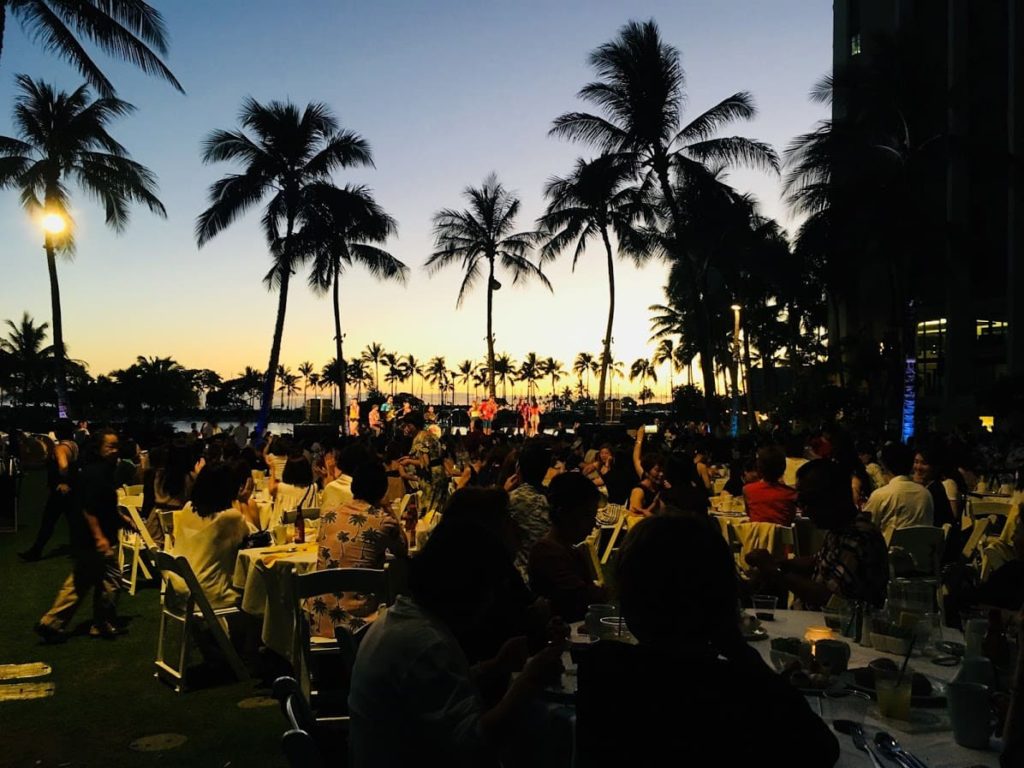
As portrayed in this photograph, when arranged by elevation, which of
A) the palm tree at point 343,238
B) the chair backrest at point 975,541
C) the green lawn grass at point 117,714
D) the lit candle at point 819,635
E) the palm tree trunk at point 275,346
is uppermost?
the palm tree at point 343,238

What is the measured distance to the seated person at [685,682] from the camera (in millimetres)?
1614

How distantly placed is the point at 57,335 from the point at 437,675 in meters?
27.6

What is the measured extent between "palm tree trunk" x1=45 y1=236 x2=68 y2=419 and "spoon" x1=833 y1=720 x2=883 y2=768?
26.6m

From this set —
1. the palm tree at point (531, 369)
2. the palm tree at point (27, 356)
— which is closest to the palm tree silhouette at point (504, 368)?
the palm tree at point (531, 369)

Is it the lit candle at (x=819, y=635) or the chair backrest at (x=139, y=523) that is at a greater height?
the lit candle at (x=819, y=635)

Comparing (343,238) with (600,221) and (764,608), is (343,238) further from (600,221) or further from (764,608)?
(764,608)

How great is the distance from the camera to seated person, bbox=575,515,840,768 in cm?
161

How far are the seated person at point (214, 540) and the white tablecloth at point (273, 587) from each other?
101 millimetres

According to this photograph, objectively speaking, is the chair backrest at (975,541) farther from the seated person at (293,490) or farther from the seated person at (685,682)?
the seated person at (685,682)

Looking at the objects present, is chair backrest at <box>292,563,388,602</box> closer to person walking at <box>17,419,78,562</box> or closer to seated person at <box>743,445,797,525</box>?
person walking at <box>17,419,78,562</box>

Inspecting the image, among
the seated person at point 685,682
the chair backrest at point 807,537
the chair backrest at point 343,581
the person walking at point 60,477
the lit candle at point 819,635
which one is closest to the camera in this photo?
the seated person at point 685,682

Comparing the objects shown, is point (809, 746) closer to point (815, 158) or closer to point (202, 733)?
point (202, 733)

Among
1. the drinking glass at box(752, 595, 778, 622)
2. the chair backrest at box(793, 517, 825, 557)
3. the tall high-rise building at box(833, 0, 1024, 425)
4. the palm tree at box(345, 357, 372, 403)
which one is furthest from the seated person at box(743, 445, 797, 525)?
the palm tree at box(345, 357, 372, 403)

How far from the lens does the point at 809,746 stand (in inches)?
62.9
